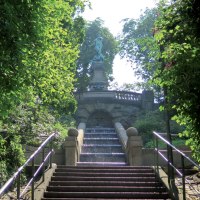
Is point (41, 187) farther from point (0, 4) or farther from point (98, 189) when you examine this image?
point (0, 4)

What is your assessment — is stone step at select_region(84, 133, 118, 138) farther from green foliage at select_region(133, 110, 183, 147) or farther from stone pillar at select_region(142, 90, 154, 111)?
stone pillar at select_region(142, 90, 154, 111)

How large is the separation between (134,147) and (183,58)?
7.99m

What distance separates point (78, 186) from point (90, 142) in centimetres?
1009

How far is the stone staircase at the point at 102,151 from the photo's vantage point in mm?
14802

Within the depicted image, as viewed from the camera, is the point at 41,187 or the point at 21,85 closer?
the point at 21,85

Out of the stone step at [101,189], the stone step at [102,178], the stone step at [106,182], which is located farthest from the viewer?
the stone step at [102,178]

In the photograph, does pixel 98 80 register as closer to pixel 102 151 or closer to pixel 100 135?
pixel 100 135

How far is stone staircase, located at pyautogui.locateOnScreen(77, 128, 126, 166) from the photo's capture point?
48.6 ft

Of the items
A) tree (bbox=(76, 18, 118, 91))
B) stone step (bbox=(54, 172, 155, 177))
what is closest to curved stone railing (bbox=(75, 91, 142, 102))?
tree (bbox=(76, 18, 118, 91))

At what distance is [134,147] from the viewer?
42.6 feet

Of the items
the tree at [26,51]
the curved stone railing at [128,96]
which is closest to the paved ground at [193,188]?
the tree at [26,51]

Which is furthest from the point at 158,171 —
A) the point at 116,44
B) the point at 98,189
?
the point at 116,44

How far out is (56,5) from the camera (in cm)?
728

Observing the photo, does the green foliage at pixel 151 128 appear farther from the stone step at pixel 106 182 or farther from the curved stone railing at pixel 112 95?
the stone step at pixel 106 182
